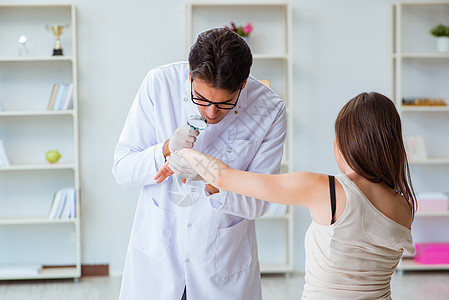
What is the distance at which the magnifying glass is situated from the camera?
5.04 feet

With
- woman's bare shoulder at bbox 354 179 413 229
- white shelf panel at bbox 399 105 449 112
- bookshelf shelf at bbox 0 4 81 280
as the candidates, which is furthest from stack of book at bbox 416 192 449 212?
woman's bare shoulder at bbox 354 179 413 229

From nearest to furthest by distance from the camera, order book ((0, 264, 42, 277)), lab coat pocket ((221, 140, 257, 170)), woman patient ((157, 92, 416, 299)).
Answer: woman patient ((157, 92, 416, 299)) → lab coat pocket ((221, 140, 257, 170)) → book ((0, 264, 42, 277))

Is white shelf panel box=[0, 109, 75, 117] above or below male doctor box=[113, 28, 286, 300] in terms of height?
above

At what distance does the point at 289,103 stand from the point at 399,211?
A: 2597 millimetres

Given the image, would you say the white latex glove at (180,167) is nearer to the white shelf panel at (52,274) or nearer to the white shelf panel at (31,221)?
the white shelf panel at (31,221)

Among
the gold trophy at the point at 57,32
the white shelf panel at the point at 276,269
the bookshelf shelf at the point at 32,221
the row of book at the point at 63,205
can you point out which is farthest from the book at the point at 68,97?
the white shelf panel at the point at 276,269

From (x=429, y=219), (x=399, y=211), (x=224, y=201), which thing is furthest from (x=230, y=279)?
(x=429, y=219)

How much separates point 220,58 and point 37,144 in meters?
2.90

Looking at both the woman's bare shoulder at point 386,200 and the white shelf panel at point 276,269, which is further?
the white shelf panel at point 276,269

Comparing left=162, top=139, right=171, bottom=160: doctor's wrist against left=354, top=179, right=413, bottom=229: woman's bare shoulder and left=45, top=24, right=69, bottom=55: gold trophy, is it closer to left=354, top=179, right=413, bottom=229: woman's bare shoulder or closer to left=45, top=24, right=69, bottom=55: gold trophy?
left=354, top=179, right=413, bottom=229: woman's bare shoulder

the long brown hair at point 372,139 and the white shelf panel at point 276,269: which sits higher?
the long brown hair at point 372,139

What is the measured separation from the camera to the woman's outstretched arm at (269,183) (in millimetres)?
1331

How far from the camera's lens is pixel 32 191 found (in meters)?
4.00

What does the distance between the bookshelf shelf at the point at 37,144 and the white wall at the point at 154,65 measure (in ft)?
0.41
